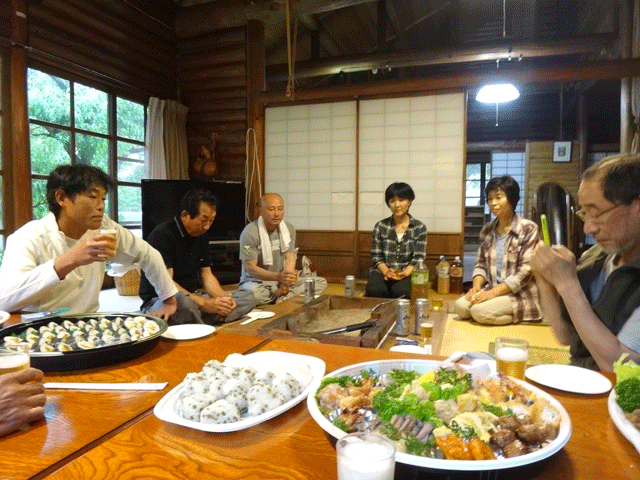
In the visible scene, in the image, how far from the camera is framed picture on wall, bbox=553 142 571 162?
8.14 meters

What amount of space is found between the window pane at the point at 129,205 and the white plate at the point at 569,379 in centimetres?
544

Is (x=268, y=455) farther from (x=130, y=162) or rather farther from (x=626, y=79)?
(x=626, y=79)

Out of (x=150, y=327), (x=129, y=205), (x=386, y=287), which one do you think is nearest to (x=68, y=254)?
(x=150, y=327)

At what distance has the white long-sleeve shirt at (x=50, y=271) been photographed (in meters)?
1.76

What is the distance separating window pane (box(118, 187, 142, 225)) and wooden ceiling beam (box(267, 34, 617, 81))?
2670mm

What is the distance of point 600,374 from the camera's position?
3.96 feet

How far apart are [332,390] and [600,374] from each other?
0.78 metres

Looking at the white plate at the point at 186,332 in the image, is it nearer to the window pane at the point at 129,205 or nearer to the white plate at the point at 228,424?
the white plate at the point at 228,424

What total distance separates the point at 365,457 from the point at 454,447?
0.16 metres

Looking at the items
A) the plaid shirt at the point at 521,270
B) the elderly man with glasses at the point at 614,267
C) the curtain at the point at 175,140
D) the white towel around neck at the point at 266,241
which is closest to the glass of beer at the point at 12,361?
the elderly man with glasses at the point at 614,267

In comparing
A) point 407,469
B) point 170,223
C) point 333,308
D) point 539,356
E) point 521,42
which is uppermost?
point 521,42

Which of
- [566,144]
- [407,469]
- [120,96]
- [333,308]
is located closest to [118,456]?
[407,469]

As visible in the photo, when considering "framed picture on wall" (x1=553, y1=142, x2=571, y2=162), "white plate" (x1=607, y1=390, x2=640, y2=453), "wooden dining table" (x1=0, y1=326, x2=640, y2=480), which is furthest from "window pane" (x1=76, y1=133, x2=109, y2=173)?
"framed picture on wall" (x1=553, y1=142, x2=571, y2=162)

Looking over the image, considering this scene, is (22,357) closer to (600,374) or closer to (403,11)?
(600,374)
